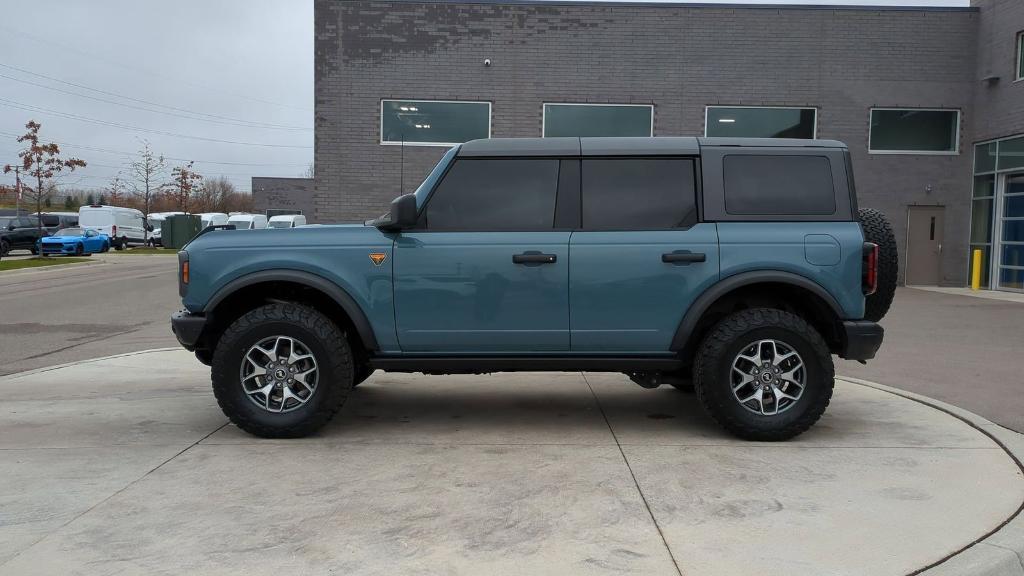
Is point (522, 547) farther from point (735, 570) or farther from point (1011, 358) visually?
point (1011, 358)

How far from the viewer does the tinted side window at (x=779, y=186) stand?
217 inches

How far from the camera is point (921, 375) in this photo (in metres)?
8.16

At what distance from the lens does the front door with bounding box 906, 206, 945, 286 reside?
20750mm

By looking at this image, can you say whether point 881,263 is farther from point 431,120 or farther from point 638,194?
point 431,120

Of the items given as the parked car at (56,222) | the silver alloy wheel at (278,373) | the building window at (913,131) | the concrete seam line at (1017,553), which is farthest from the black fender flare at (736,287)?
the parked car at (56,222)

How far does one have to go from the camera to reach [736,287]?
5387 mm

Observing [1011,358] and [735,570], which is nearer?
[735,570]

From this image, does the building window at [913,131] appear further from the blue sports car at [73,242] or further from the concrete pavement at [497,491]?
the blue sports car at [73,242]

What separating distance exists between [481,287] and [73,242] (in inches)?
1358

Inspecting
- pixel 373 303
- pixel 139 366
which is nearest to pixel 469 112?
pixel 139 366

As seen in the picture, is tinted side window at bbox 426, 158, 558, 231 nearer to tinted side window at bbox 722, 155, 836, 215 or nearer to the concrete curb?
tinted side window at bbox 722, 155, 836, 215

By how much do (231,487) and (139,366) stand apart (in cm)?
469

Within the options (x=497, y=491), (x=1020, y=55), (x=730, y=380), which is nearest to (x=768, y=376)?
(x=730, y=380)

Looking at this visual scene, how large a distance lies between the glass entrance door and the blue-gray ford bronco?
17.2 meters
